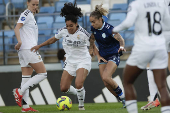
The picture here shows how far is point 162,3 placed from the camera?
444cm

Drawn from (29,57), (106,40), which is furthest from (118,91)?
(29,57)

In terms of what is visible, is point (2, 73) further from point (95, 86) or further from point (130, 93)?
point (130, 93)

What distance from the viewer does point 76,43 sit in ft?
23.4

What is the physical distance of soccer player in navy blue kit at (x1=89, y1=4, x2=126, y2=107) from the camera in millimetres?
6766

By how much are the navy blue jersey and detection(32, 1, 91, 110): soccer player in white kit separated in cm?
30

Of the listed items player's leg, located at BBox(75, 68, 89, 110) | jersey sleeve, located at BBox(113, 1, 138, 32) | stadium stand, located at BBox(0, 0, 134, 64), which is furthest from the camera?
stadium stand, located at BBox(0, 0, 134, 64)

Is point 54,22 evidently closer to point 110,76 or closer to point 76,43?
point 76,43

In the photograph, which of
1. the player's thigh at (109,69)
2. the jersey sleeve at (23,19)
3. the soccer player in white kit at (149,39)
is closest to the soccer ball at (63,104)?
the player's thigh at (109,69)

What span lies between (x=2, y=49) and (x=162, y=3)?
6912 mm

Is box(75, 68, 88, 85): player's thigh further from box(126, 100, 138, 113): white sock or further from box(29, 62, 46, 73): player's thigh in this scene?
box(126, 100, 138, 113): white sock

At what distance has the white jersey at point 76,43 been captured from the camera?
7.11 meters

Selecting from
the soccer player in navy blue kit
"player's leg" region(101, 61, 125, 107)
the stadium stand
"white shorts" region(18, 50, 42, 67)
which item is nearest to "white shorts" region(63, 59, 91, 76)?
the soccer player in navy blue kit

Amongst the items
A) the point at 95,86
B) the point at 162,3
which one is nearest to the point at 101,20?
the point at 162,3

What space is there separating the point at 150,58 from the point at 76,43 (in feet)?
9.73
